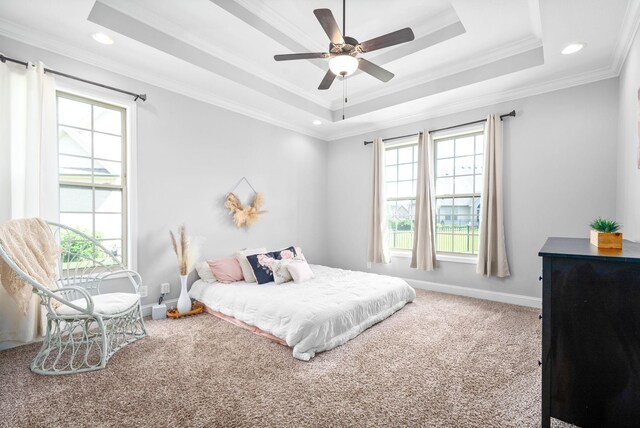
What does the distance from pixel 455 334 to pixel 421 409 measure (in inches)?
49.8

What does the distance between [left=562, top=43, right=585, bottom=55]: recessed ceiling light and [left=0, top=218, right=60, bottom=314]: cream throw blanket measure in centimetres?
475

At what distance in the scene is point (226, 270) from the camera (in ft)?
11.7

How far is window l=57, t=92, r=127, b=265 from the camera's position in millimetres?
2869

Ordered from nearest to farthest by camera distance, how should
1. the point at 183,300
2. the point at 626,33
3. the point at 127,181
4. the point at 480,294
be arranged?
1. the point at 626,33
2. the point at 127,181
3. the point at 183,300
4. the point at 480,294

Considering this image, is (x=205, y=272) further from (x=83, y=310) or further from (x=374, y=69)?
(x=374, y=69)

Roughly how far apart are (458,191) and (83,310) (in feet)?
14.0

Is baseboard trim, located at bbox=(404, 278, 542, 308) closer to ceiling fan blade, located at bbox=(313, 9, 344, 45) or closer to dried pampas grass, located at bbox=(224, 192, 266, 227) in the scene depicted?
dried pampas grass, located at bbox=(224, 192, 266, 227)

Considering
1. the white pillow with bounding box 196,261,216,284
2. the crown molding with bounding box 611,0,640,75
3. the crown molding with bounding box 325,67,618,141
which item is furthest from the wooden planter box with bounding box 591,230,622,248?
the white pillow with bounding box 196,261,216,284

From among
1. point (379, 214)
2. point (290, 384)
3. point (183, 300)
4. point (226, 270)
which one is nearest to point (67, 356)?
point (183, 300)

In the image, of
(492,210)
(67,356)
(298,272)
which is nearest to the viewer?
(67,356)

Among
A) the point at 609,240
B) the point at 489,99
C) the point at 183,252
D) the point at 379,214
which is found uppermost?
the point at 489,99

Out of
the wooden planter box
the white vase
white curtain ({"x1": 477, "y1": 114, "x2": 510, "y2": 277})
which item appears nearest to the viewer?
the wooden planter box

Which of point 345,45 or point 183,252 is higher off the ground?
point 345,45

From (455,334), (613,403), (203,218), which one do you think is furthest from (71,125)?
(613,403)
